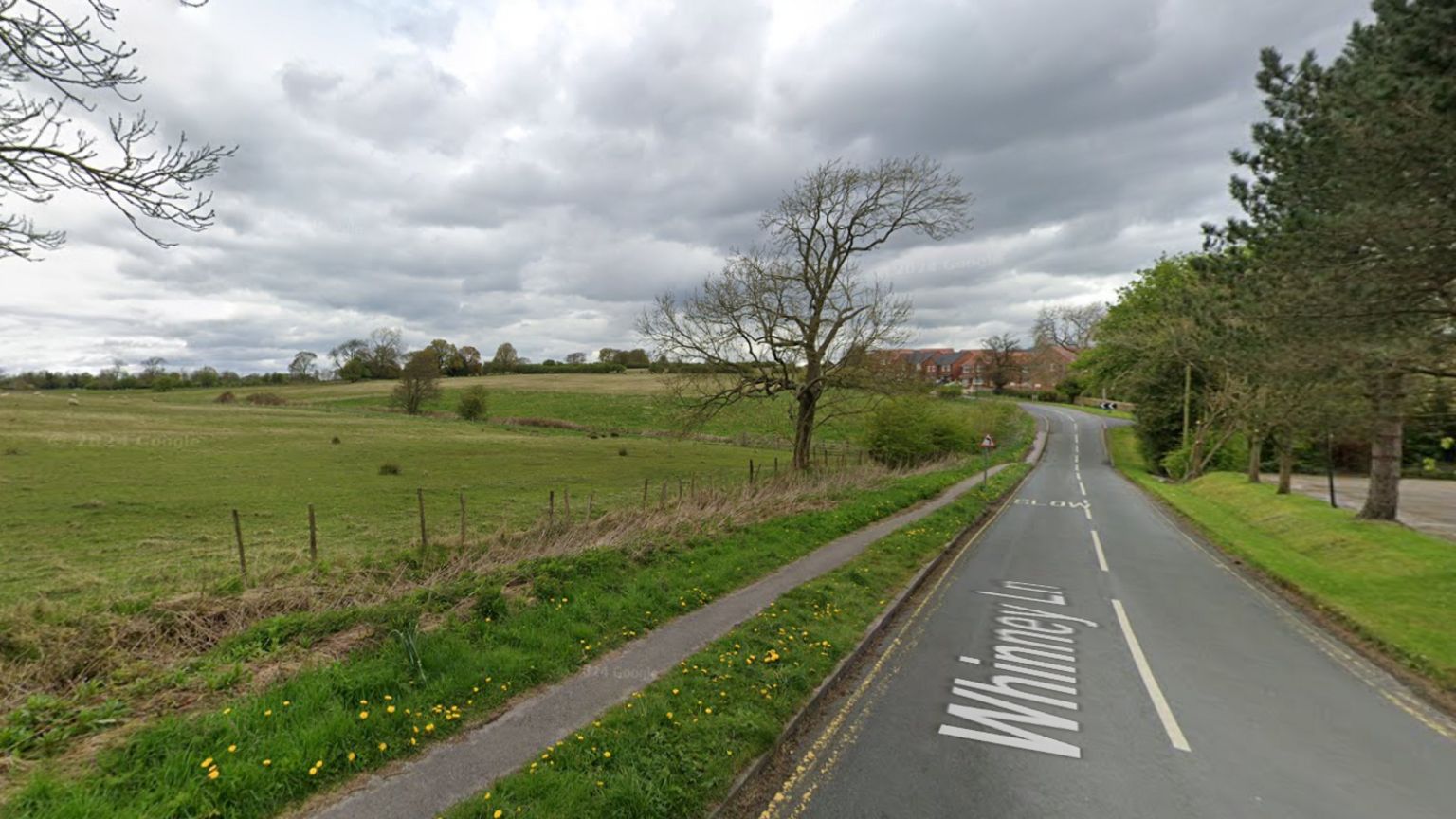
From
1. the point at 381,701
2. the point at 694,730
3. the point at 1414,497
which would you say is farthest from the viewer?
the point at 1414,497

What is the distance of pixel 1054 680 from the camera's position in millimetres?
6379

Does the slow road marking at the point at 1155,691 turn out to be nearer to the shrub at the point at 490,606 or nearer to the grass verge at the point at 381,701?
the grass verge at the point at 381,701

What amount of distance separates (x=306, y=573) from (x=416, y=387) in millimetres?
64419

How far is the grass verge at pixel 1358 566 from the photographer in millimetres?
7555

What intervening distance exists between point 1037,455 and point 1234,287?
35.4 metres

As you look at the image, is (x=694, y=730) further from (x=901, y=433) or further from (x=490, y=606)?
(x=901, y=433)

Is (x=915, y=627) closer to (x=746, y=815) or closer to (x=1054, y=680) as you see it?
(x=1054, y=680)

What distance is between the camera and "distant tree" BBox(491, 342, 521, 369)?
118062 mm

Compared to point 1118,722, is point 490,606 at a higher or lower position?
higher

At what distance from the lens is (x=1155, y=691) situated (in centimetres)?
618

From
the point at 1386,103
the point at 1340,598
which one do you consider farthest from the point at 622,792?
the point at 1340,598

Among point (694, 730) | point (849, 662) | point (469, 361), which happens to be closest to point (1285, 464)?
point (849, 662)

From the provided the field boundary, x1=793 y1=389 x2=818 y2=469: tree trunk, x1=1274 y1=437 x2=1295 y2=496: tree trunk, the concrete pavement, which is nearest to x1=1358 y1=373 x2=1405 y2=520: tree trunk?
the concrete pavement

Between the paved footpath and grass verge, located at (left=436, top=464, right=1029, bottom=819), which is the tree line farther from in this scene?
the paved footpath
